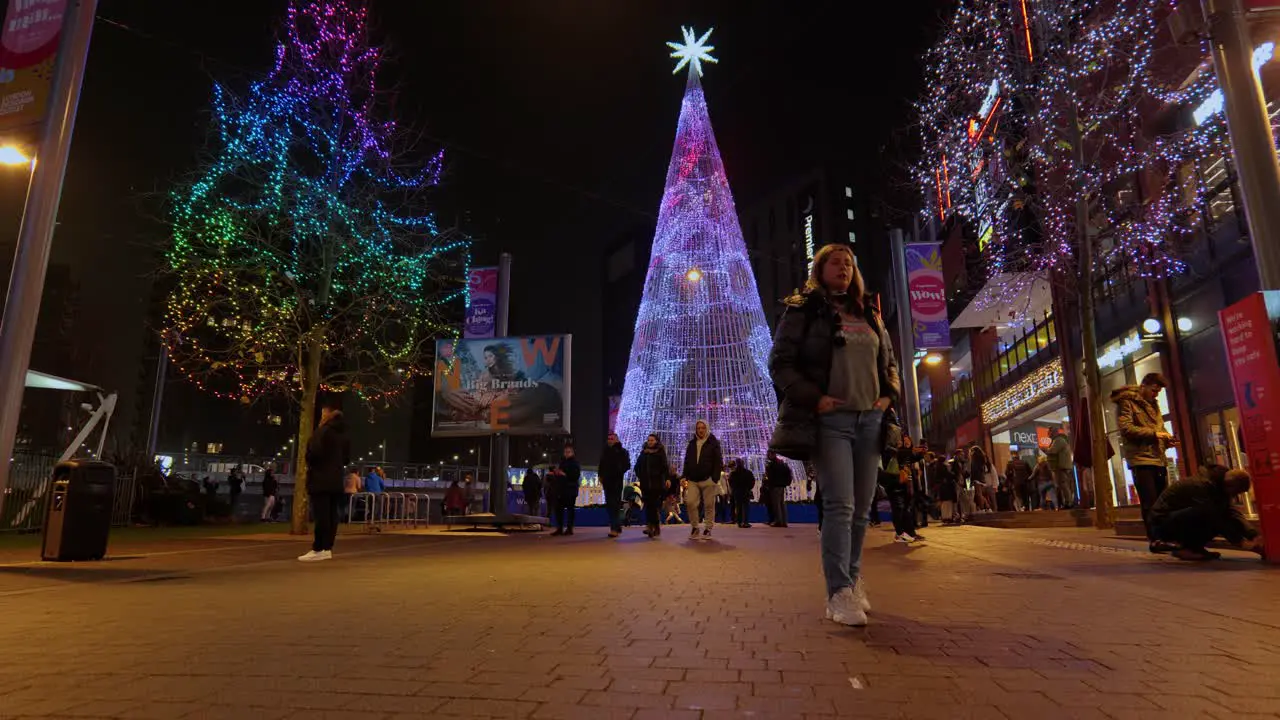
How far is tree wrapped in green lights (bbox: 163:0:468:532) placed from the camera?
15.3m

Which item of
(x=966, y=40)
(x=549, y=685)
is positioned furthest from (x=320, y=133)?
(x=549, y=685)

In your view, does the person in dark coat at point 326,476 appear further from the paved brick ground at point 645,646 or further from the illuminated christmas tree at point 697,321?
the illuminated christmas tree at point 697,321

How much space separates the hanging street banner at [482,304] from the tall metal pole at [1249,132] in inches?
739

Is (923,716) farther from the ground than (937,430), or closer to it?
closer to it

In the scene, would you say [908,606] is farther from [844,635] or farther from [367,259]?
[367,259]

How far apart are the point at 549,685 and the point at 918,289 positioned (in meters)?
19.5

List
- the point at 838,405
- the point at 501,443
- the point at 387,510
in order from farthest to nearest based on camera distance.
→ the point at 501,443, the point at 387,510, the point at 838,405

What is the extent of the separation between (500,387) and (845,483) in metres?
20.2

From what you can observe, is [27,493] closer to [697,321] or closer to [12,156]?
[12,156]

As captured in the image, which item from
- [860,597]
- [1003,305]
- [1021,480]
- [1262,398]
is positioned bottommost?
[860,597]

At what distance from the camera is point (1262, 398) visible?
257 inches

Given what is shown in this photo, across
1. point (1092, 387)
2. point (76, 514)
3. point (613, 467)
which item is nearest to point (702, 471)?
point (613, 467)

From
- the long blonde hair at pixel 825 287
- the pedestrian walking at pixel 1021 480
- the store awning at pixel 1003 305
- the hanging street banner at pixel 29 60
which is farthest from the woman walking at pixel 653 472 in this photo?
the store awning at pixel 1003 305

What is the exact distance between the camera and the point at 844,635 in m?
3.67
